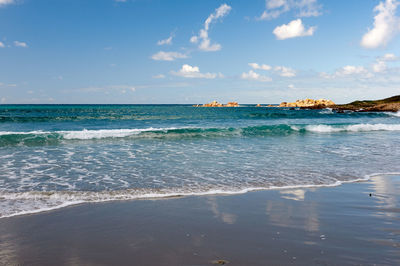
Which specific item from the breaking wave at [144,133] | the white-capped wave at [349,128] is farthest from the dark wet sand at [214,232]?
the white-capped wave at [349,128]

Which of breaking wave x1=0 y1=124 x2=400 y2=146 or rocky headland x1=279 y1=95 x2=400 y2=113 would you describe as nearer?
breaking wave x1=0 y1=124 x2=400 y2=146

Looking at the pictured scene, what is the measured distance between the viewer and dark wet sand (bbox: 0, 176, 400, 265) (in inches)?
147

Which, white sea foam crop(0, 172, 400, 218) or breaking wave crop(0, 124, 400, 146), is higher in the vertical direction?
breaking wave crop(0, 124, 400, 146)

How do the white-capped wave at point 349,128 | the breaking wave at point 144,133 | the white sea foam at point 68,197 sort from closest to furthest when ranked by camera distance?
the white sea foam at point 68,197, the breaking wave at point 144,133, the white-capped wave at point 349,128

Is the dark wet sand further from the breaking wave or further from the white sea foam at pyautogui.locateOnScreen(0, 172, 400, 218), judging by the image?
the breaking wave

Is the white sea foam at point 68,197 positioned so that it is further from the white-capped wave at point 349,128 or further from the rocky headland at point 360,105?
the rocky headland at point 360,105

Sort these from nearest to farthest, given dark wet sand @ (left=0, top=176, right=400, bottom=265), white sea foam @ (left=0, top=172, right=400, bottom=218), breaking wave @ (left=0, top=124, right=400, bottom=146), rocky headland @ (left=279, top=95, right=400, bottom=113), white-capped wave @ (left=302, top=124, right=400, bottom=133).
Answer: dark wet sand @ (left=0, top=176, right=400, bottom=265), white sea foam @ (left=0, top=172, right=400, bottom=218), breaking wave @ (left=0, top=124, right=400, bottom=146), white-capped wave @ (left=302, top=124, right=400, bottom=133), rocky headland @ (left=279, top=95, right=400, bottom=113)

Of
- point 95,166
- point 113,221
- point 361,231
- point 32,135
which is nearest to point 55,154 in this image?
→ point 95,166

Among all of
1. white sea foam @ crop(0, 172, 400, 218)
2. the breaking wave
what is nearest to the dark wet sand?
white sea foam @ crop(0, 172, 400, 218)

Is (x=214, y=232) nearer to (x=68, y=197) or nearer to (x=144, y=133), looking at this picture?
(x=68, y=197)

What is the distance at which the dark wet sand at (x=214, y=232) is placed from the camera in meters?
3.73

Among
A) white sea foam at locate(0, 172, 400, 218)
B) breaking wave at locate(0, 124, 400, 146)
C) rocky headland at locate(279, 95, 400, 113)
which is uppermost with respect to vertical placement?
rocky headland at locate(279, 95, 400, 113)

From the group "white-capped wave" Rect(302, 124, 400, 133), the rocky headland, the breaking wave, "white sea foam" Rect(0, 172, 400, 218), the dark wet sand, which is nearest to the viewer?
the dark wet sand

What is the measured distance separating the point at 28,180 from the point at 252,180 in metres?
6.35
